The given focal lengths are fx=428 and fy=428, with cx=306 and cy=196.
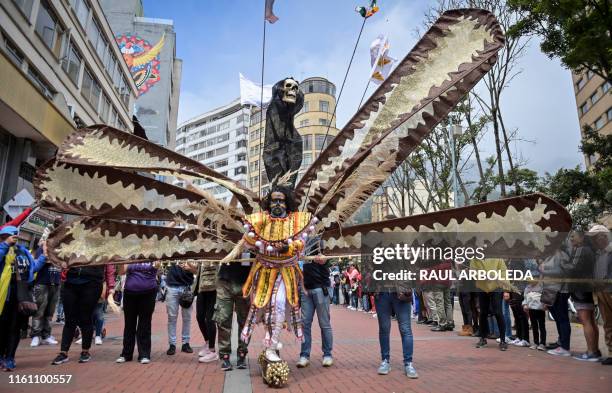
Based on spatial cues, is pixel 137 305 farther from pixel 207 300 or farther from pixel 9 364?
pixel 9 364

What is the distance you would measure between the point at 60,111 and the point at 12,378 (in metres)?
12.9

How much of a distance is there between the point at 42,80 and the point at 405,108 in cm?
1603

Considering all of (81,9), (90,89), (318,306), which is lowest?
(318,306)

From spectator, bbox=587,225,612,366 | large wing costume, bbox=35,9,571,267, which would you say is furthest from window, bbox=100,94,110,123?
spectator, bbox=587,225,612,366

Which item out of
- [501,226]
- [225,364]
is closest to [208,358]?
[225,364]

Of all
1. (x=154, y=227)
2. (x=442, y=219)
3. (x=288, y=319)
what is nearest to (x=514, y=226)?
(x=442, y=219)

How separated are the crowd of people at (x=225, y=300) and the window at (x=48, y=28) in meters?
11.3

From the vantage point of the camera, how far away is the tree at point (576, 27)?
1017 centimetres

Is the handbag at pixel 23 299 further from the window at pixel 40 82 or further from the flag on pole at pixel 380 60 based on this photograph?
the window at pixel 40 82

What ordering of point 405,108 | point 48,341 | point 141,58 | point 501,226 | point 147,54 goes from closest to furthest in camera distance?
point 501,226, point 405,108, point 48,341, point 141,58, point 147,54

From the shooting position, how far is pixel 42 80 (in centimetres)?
1584

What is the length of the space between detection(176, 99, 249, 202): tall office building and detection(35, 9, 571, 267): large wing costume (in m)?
59.3

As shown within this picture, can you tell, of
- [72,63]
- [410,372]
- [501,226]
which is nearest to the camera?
[501,226]

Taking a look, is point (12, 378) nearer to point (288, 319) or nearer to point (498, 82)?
point (288, 319)
